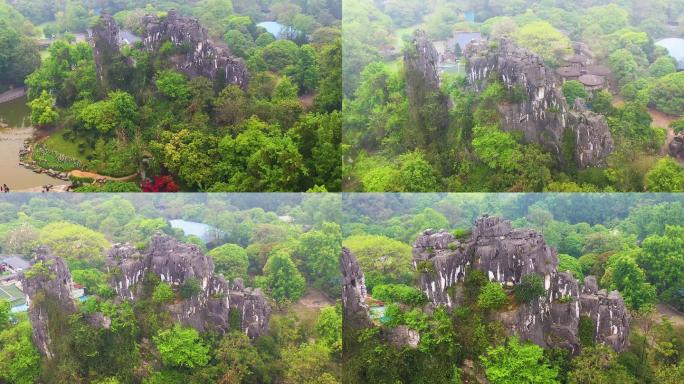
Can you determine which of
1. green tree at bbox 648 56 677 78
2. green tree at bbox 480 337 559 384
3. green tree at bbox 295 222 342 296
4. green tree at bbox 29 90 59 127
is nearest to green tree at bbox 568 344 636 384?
green tree at bbox 480 337 559 384

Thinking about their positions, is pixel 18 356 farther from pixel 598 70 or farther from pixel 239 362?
pixel 598 70

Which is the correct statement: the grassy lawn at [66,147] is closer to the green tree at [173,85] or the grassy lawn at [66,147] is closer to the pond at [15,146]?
the pond at [15,146]

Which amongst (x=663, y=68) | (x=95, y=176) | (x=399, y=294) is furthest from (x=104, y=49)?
(x=663, y=68)

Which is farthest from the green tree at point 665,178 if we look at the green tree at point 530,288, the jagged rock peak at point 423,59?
the jagged rock peak at point 423,59

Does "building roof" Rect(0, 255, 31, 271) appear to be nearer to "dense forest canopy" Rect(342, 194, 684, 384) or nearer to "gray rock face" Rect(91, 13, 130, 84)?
"gray rock face" Rect(91, 13, 130, 84)

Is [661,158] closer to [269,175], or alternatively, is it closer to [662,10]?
[662,10]

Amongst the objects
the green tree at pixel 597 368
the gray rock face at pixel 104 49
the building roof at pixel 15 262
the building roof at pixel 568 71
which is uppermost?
the gray rock face at pixel 104 49
